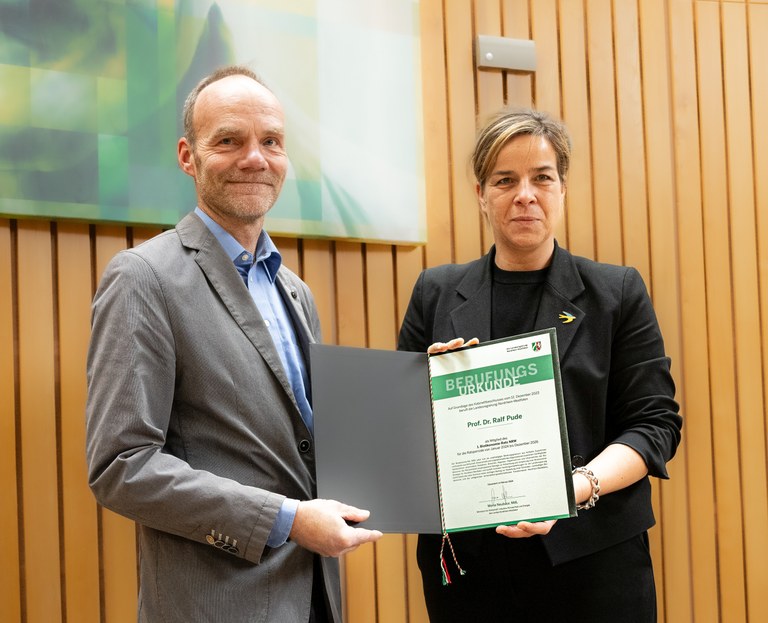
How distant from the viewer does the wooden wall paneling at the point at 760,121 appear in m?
3.45

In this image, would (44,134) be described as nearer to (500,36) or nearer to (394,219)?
(394,219)

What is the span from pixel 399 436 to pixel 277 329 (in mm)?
339

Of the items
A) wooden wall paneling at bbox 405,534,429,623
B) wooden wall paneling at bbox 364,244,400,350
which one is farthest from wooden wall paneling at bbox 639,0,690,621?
wooden wall paneling at bbox 364,244,400,350

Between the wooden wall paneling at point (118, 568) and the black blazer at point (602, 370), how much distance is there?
1.12 m

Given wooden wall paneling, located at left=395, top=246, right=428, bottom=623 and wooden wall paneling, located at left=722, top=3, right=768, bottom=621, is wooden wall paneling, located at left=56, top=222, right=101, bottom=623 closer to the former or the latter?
wooden wall paneling, located at left=395, top=246, right=428, bottom=623

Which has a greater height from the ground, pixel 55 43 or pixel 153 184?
pixel 55 43

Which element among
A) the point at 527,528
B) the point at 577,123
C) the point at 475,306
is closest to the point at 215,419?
the point at 527,528

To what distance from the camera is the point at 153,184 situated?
253 cm

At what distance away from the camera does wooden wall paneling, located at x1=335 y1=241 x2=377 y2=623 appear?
2.84m

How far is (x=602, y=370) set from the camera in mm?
1980

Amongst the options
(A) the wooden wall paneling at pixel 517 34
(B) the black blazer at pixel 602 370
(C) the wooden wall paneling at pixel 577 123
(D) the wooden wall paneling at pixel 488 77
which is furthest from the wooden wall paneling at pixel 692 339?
(B) the black blazer at pixel 602 370

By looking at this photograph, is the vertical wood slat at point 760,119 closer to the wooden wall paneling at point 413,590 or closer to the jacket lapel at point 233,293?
the wooden wall paneling at point 413,590

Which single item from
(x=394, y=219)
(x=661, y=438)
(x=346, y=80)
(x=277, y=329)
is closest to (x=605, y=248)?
(x=394, y=219)

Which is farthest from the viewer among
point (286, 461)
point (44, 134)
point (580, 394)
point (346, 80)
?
point (346, 80)
